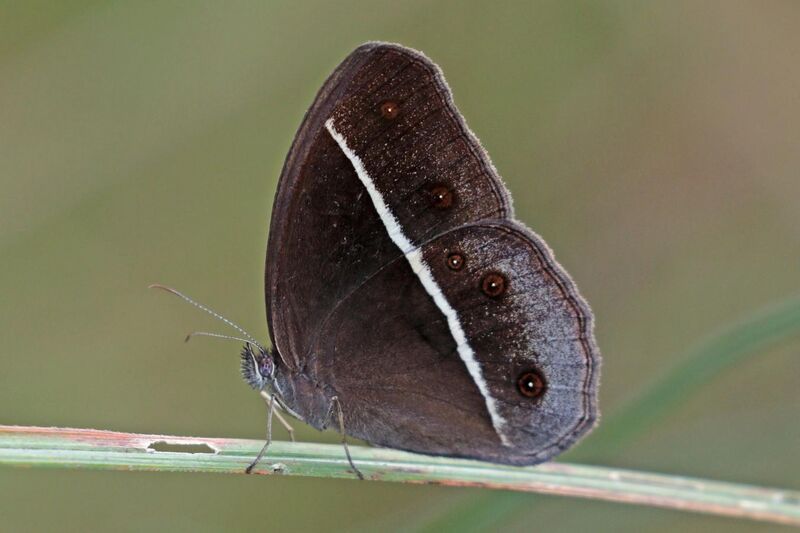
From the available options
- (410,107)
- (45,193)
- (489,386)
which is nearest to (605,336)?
(489,386)

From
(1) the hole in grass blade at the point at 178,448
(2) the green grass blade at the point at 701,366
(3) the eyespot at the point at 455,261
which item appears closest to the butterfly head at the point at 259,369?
(1) the hole in grass blade at the point at 178,448

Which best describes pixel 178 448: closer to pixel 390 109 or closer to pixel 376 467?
pixel 376 467

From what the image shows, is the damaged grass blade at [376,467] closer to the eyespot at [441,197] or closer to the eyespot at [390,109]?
the eyespot at [441,197]

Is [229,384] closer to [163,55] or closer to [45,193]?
[45,193]

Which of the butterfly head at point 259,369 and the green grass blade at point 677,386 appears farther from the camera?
the butterfly head at point 259,369

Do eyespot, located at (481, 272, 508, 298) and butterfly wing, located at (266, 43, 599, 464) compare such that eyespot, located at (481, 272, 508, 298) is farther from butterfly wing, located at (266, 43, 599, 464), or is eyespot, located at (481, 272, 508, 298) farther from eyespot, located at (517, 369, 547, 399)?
eyespot, located at (517, 369, 547, 399)

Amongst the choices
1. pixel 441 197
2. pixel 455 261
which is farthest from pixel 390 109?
pixel 455 261
